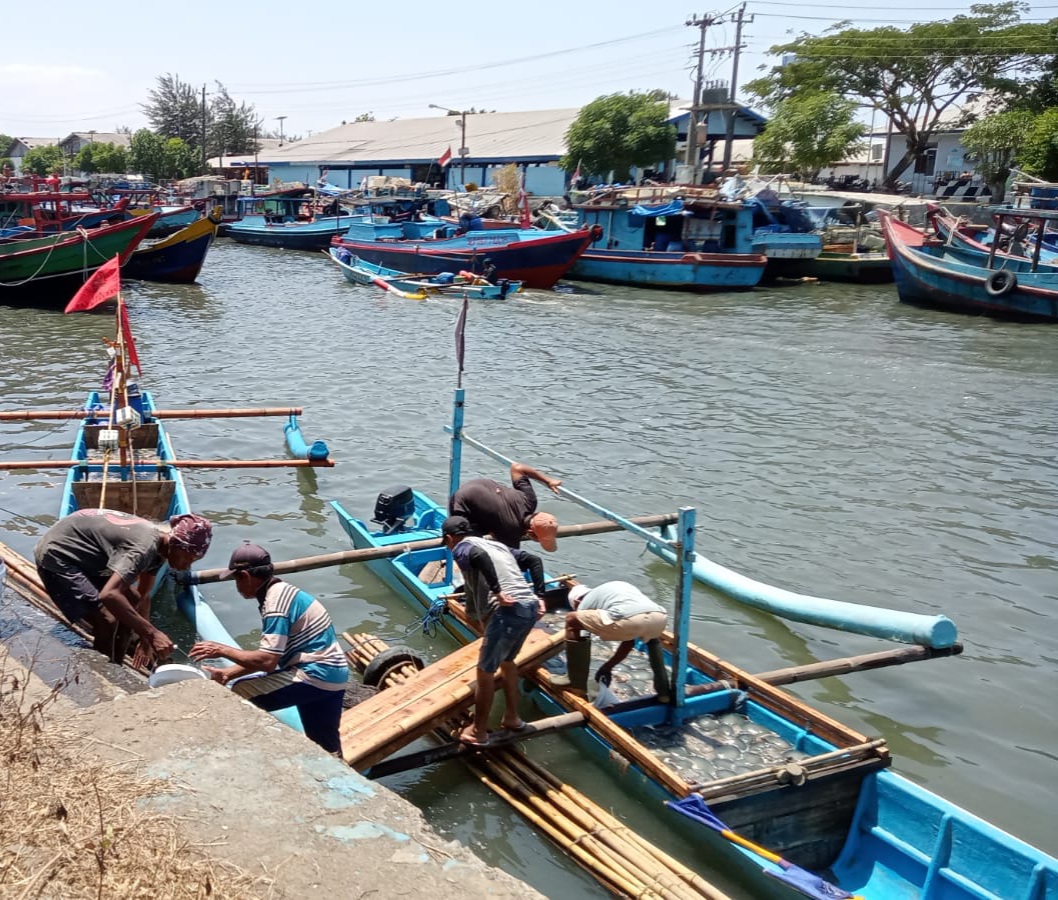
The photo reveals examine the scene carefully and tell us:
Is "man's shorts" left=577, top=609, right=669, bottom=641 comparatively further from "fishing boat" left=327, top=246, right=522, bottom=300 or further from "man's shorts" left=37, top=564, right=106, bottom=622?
"fishing boat" left=327, top=246, right=522, bottom=300

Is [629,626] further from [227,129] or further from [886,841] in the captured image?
[227,129]

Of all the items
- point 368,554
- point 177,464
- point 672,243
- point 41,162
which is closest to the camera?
point 368,554

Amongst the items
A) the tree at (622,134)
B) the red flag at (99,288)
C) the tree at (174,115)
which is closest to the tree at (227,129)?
the tree at (174,115)

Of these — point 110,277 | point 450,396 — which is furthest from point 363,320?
point 110,277

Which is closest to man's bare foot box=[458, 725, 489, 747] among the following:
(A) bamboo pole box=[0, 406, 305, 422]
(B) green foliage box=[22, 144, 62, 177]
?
(A) bamboo pole box=[0, 406, 305, 422]

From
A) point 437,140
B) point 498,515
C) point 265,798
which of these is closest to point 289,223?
point 437,140

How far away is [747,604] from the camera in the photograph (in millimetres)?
9203

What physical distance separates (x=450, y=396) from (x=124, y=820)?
1528 centimetres

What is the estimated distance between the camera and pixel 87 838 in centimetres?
325

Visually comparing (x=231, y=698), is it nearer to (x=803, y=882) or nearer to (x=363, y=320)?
(x=803, y=882)

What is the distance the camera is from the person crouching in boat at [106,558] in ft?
19.0

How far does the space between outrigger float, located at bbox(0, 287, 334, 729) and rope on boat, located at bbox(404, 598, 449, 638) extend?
1625mm

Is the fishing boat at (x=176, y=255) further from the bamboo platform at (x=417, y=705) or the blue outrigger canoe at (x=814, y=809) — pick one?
the blue outrigger canoe at (x=814, y=809)

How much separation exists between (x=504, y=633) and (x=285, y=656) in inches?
54.2
